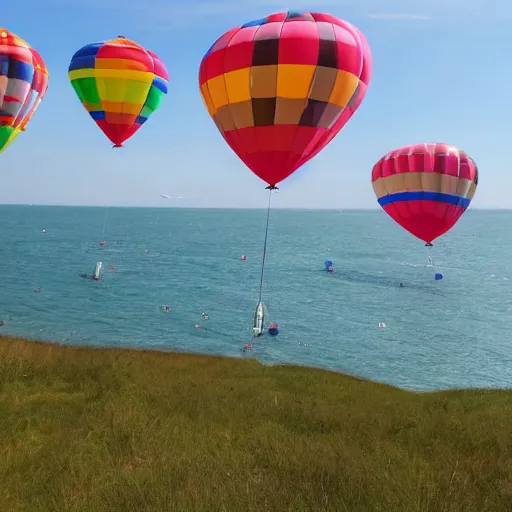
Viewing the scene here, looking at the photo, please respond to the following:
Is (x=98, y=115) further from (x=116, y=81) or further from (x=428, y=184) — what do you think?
(x=428, y=184)

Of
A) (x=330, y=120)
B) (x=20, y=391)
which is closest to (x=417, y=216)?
(x=330, y=120)

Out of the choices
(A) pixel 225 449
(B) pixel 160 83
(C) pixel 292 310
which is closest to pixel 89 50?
(B) pixel 160 83

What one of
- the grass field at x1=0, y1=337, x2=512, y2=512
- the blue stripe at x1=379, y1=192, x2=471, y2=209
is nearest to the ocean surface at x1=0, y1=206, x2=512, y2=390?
the blue stripe at x1=379, y1=192, x2=471, y2=209

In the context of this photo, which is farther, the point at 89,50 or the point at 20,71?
the point at 20,71

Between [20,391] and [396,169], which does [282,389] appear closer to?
[20,391]

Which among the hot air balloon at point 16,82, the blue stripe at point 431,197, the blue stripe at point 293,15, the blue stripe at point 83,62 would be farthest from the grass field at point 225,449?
the hot air balloon at point 16,82

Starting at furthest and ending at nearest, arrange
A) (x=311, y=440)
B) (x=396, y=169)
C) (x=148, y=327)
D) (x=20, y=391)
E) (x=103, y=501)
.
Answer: (x=148, y=327) → (x=396, y=169) → (x=20, y=391) → (x=311, y=440) → (x=103, y=501)
